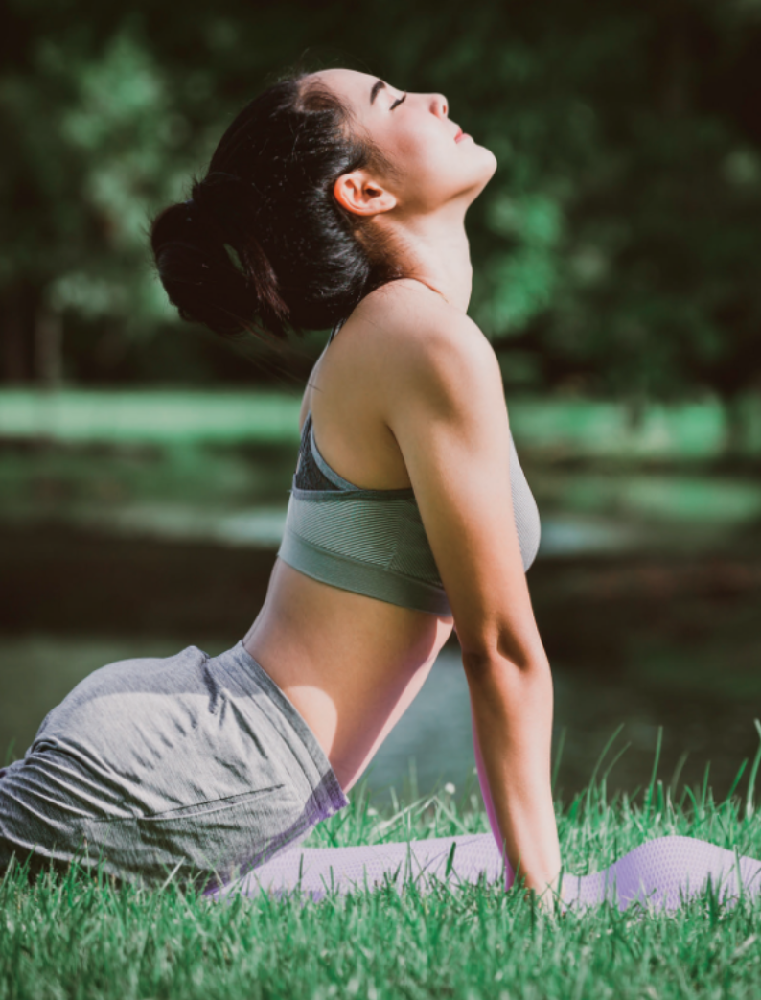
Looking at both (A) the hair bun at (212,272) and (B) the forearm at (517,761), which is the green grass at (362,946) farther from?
(A) the hair bun at (212,272)

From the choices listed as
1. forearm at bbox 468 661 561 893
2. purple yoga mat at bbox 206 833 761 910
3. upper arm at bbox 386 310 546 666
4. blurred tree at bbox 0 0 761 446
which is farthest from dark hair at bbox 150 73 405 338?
blurred tree at bbox 0 0 761 446

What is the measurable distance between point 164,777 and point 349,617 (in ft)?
1.30

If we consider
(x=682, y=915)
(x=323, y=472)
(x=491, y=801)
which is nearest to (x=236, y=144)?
(x=323, y=472)

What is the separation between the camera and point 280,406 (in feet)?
137

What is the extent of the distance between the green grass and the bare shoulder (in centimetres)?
81

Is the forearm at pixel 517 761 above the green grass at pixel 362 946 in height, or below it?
above

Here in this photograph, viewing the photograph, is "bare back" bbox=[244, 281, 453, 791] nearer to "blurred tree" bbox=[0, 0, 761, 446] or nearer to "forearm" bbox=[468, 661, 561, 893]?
"forearm" bbox=[468, 661, 561, 893]

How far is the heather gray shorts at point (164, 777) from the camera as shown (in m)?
2.15

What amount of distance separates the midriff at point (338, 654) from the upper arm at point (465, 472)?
151 mm

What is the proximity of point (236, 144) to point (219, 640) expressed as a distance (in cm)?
492

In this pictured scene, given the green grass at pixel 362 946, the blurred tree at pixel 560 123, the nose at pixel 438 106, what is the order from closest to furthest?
the green grass at pixel 362 946, the nose at pixel 438 106, the blurred tree at pixel 560 123

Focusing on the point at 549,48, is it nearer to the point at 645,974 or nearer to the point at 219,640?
the point at 219,640

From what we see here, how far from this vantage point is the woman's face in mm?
2348

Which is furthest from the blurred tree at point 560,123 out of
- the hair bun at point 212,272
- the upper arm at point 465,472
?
the upper arm at point 465,472
